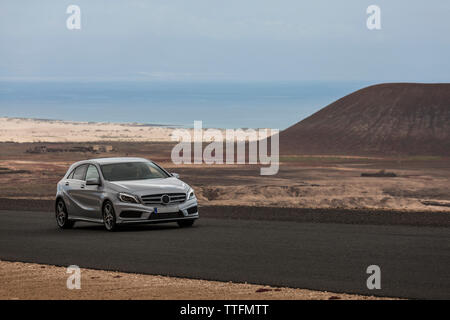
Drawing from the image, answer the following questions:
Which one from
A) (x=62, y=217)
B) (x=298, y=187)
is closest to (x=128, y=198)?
(x=62, y=217)

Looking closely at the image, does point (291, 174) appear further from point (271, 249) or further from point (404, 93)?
point (404, 93)

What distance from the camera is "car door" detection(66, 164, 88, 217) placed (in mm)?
20500

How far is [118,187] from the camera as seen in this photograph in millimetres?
19453

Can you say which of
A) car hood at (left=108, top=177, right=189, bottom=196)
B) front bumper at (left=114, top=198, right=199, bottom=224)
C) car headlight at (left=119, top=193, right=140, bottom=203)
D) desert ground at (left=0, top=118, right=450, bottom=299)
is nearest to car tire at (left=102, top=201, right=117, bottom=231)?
front bumper at (left=114, top=198, right=199, bottom=224)

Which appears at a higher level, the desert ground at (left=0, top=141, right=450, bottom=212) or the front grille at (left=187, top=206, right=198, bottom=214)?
the front grille at (left=187, top=206, right=198, bottom=214)

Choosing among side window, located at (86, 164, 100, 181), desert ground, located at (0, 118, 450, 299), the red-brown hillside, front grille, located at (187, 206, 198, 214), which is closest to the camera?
desert ground, located at (0, 118, 450, 299)

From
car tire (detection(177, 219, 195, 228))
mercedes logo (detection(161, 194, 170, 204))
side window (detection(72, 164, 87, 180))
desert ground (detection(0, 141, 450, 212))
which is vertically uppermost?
side window (detection(72, 164, 87, 180))

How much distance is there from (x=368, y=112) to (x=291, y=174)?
216 feet

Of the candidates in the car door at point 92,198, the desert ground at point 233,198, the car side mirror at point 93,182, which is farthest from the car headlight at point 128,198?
the desert ground at point 233,198

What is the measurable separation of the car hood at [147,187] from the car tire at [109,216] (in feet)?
1.44

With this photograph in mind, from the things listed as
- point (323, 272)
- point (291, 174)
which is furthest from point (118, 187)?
point (291, 174)

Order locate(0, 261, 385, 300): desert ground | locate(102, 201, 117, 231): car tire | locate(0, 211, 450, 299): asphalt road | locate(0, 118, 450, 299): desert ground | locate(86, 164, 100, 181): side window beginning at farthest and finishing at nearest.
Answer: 1. locate(86, 164, 100, 181): side window
2. locate(102, 201, 117, 231): car tire
3. locate(0, 211, 450, 299): asphalt road
4. locate(0, 118, 450, 299): desert ground
5. locate(0, 261, 385, 300): desert ground

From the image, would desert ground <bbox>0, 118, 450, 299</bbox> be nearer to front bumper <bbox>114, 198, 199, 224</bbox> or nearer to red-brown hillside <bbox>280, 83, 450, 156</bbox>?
front bumper <bbox>114, 198, 199, 224</bbox>
